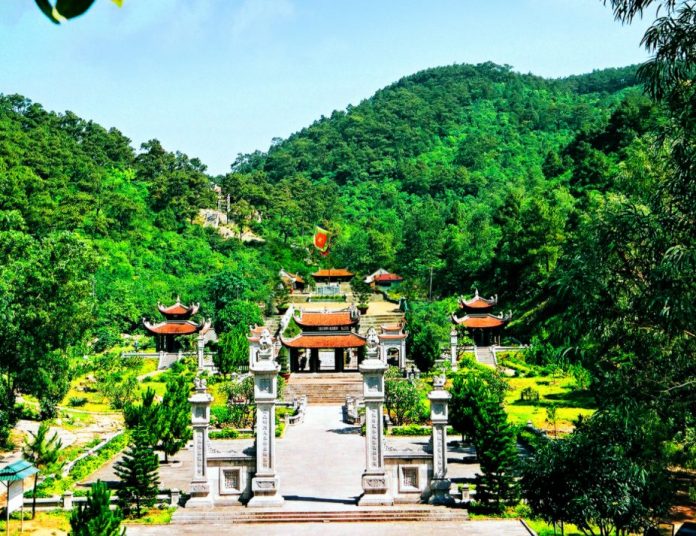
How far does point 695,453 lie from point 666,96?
24.6ft

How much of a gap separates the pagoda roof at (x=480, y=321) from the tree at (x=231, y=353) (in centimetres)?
1320

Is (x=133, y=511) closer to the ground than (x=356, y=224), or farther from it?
closer to the ground

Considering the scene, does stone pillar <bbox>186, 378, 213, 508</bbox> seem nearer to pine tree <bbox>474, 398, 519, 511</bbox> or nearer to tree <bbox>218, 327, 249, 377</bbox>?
pine tree <bbox>474, 398, 519, 511</bbox>

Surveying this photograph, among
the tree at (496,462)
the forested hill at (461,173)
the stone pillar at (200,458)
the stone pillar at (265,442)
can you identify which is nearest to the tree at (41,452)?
the stone pillar at (200,458)

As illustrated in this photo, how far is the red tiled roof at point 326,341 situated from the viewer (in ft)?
137

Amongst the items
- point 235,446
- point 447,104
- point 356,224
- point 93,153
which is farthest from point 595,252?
point 447,104

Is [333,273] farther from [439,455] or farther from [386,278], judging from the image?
[439,455]

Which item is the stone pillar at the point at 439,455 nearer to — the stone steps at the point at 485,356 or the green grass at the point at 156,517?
the green grass at the point at 156,517

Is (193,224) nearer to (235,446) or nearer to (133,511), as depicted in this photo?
(235,446)

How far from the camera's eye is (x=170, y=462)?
24688mm

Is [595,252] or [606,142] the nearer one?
[595,252]

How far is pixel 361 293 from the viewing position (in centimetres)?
6581

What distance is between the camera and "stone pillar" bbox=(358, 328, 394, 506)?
18.7 m

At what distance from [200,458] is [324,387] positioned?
19116mm
